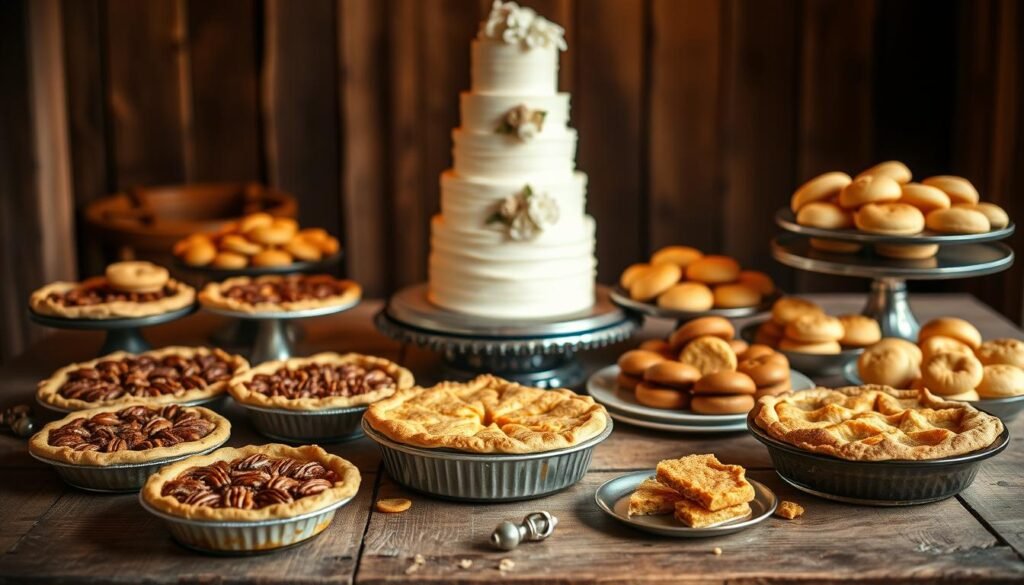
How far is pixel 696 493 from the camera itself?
192 cm

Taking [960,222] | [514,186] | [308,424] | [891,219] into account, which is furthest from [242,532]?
[960,222]

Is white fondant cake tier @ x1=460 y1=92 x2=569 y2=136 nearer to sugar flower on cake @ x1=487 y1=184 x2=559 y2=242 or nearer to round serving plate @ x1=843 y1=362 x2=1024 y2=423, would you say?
sugar flower on cake @ x1=487 y1=184 x2=559 y2=242

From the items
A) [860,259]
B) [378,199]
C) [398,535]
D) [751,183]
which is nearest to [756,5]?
[751,183]

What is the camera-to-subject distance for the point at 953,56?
14.3ft

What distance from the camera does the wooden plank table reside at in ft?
5.81

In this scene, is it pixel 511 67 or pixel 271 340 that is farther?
pixel 271 340

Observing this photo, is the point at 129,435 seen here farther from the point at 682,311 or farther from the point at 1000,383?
the point at 1000,383

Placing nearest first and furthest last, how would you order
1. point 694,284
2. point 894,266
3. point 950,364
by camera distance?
point 950,364
point 894,266
point 694,284

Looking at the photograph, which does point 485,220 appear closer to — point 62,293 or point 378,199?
point 62,293

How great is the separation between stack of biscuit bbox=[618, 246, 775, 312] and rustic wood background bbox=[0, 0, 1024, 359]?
61.3 inches

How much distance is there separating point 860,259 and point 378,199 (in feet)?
7.20

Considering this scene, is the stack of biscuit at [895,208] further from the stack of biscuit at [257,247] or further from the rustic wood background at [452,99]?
the rustic wood background at [452,99]

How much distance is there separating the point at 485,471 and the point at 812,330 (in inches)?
40.5

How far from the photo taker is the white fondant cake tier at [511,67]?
273 cm
